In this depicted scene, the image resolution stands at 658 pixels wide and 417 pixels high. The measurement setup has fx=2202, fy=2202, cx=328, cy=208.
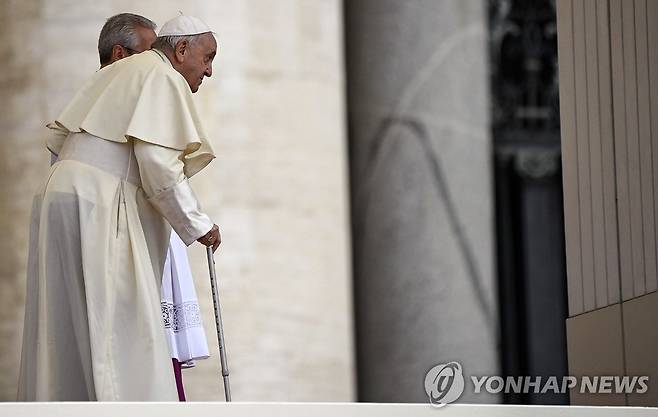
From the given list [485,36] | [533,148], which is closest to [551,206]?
[533,148]

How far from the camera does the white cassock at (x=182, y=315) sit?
836 cm

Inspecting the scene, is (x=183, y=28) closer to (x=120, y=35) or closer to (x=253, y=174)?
(x=120, y=35)

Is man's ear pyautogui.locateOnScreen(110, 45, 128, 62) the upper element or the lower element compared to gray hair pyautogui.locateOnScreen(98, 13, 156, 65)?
lower

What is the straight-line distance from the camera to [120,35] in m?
8.52

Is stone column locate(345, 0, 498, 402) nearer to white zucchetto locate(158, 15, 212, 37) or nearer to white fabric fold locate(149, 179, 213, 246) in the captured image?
white zucchetto locate(158, 15, 212, 37)

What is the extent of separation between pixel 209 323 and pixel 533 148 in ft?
15.3

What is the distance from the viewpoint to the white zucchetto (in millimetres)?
8164

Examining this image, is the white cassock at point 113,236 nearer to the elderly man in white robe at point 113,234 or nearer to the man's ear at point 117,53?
the elderly man in white robe at point 113,234

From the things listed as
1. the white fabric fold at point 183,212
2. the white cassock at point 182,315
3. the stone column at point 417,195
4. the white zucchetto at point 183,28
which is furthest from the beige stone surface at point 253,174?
the white fabric fold at point 183,212

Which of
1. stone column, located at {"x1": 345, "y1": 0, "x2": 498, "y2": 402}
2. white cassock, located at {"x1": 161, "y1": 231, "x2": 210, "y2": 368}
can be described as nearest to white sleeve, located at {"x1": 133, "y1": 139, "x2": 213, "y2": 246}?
white cassock, located at {"x1": 161, "y1": 231, "x2": 210, "y2": 368}

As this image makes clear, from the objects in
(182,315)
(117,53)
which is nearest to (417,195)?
(182,315)

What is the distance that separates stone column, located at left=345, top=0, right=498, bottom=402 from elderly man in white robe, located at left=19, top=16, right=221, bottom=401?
6.00ft

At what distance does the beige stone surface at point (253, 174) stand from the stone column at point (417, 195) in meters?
0.21

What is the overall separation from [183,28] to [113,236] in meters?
0.87
